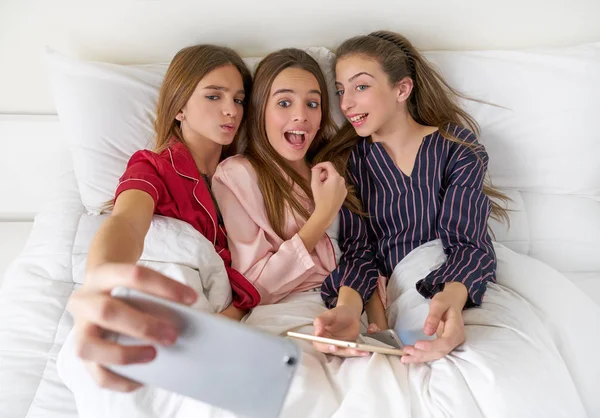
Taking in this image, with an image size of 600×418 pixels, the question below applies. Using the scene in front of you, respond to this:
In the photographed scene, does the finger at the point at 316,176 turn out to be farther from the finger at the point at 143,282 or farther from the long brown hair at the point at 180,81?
the finger at the point at 143,282

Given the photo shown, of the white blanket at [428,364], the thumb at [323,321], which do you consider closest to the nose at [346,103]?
the white blanket at [428,364]

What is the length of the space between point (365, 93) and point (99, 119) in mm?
660

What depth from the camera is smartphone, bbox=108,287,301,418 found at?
0.56 meters

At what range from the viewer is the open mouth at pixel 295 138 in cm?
131

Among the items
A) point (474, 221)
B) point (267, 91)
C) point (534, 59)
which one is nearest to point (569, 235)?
point (474, 221)

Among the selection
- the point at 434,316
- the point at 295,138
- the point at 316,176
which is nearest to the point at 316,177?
the point at 316,176

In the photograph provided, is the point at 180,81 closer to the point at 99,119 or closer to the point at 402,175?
the point at 99,119

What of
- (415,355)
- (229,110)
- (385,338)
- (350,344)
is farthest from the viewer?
(229,110)

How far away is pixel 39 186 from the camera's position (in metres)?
1.55

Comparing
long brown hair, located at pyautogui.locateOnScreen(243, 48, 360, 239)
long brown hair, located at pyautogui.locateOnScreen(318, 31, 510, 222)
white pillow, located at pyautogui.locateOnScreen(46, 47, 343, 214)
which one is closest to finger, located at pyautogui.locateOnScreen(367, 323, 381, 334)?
long brown hair, located at pyautogui.locateOnScreen(243, 48, 360, 239)

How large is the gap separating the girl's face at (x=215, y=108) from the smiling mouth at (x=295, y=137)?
12 centimetres

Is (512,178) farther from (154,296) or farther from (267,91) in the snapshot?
(154,296)

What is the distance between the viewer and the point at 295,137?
1.32 m

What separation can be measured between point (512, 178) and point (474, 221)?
0.29 metres
